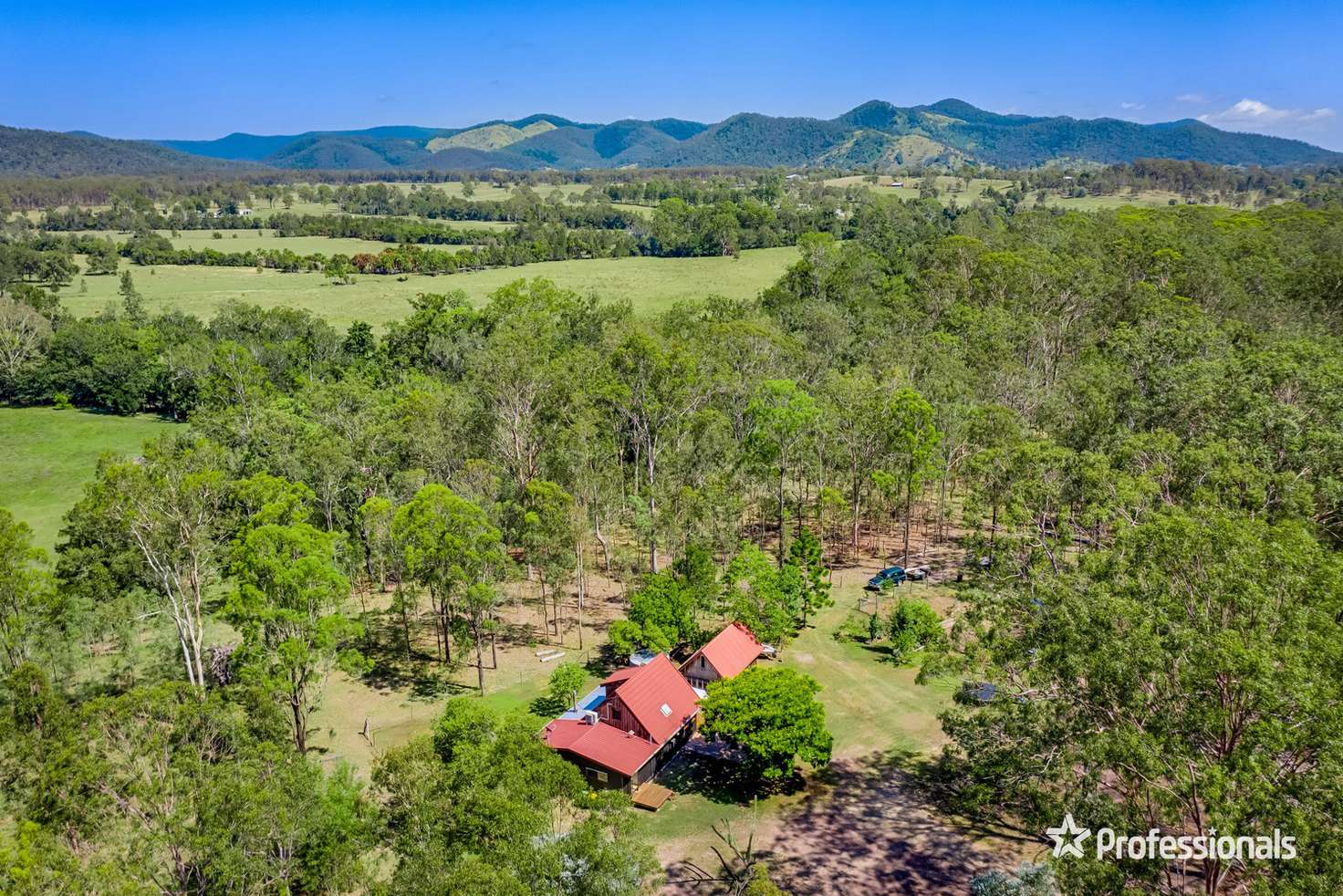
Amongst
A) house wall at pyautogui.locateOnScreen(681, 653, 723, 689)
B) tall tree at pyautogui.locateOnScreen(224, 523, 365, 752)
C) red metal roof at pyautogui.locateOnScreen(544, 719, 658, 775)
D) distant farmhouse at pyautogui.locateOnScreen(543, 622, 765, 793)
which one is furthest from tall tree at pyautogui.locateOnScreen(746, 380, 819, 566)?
tall tree at pyautogui.locateOnScreen(224, 523, 365, 752)

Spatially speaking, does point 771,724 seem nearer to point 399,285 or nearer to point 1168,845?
point 1168,845

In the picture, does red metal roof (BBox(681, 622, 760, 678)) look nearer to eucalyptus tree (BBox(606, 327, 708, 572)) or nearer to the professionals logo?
eucalyptus tree (BBox(606, 327, 708, 572))

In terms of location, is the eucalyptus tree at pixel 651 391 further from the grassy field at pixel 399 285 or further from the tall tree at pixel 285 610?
the grassy field at pixel 399 285

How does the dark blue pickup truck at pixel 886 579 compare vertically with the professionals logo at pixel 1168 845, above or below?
below

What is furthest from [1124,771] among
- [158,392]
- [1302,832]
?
[158,392]

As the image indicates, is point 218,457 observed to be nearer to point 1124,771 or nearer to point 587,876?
point 587,876

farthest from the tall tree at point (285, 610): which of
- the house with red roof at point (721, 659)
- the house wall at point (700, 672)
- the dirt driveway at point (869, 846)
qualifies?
the dirt driveway at point (869, 846)
